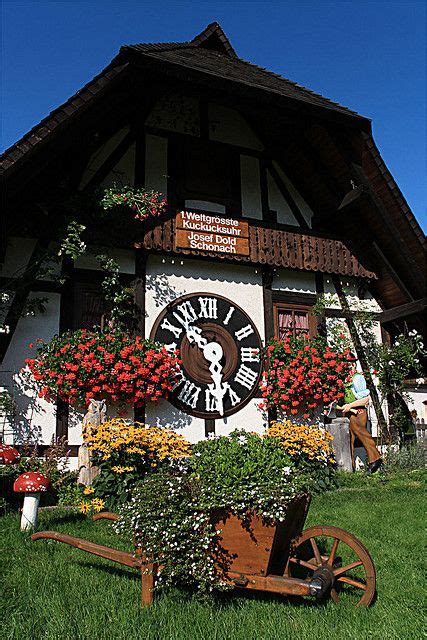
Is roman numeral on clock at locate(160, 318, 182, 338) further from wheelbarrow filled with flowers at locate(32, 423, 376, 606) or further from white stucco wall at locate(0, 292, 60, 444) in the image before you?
wheelbarrow filled with flowers at locate(32, 423, 376, 606)

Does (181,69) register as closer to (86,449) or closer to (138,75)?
(138,75)

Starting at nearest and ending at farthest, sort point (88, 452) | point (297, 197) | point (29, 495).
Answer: point (29, 495) → point (88, 452) → point (297, 197)

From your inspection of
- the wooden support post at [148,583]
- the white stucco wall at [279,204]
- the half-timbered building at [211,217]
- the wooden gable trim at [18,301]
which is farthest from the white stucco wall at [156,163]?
the wooden support post at [148,583]

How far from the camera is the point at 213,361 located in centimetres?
866

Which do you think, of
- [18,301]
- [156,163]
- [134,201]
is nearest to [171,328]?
[134,201]

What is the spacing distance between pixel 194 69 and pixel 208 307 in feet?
11.1

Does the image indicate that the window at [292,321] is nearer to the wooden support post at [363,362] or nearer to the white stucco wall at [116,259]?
the wooden support post at [363,362]

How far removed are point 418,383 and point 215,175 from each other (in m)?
5.41

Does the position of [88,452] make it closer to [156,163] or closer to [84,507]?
[84,507]

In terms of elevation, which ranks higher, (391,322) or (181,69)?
(181,69)

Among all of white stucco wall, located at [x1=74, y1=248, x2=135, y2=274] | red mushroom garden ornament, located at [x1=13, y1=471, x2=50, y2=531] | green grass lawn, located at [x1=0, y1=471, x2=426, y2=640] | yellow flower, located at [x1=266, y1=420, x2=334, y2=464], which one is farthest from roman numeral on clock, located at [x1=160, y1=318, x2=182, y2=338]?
green grass lawn, located at [x1=0, y1=471, x2=426, y2=640]

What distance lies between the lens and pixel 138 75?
24.8 ft

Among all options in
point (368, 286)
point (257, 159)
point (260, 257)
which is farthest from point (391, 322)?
point (257, 159)

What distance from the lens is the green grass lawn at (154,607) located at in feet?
9.96
